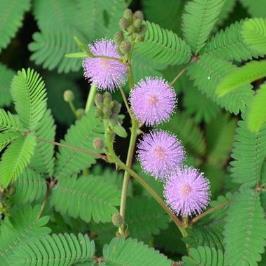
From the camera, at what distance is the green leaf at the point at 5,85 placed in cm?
267

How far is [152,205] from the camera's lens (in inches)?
92.3

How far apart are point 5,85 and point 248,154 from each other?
124cm

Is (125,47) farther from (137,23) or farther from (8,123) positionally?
(8,123)

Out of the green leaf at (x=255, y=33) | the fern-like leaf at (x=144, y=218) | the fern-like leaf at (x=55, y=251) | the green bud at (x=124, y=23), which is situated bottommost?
the fern-like leaf at (x=55, y=251)

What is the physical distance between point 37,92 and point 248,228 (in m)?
0.82

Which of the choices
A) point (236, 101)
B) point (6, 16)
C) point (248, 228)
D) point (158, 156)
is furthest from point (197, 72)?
point (6, 16)

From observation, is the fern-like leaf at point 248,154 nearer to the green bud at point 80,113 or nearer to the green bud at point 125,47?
the green bud at point 125,47

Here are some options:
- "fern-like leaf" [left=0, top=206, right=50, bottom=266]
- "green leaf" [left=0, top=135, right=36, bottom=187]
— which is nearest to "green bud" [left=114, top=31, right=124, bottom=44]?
"green leaf" [left=0, top=135, right=36, bottom=187]

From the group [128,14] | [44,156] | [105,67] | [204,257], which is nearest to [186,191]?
[204,257]

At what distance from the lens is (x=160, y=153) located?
1840 millimetres

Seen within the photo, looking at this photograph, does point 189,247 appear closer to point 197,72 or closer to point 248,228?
point 248,228

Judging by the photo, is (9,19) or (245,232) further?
(9,19)

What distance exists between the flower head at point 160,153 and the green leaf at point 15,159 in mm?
350

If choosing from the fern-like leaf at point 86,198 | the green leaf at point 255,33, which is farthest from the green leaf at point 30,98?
the green leaf at point 255,33
